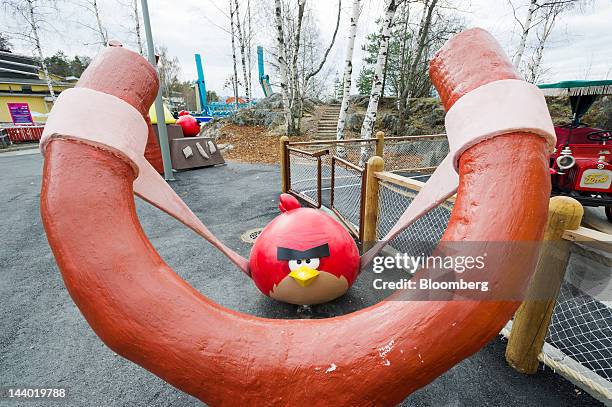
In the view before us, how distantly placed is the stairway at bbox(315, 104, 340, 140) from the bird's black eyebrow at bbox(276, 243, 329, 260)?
15.5 m

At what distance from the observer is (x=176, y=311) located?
817mm

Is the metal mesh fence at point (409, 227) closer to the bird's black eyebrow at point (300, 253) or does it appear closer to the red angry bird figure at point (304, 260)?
the red angry bird figure at point (304, 260)

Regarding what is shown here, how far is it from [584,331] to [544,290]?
4.27 feet

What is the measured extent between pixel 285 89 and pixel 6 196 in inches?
407

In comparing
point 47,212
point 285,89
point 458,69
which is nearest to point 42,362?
point 47,212

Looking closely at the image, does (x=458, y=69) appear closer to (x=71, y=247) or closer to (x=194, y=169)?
(x=71, y=247)

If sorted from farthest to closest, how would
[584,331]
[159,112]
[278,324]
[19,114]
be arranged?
[19,114], [159,112], [584,331], [278,324]

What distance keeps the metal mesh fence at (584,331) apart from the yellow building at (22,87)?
38.0 m

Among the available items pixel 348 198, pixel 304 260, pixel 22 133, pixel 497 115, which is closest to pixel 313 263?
pixel 304 260

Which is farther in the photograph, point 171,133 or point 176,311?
point 171,133

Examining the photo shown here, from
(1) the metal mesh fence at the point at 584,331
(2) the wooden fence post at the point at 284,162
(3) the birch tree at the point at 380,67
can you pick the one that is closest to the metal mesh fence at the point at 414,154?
(3) the birch tree at the point at 380,67

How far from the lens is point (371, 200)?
13.4 feet

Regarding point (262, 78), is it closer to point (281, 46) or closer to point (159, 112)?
point (281, 46)

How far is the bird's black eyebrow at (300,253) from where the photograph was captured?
106 inches
